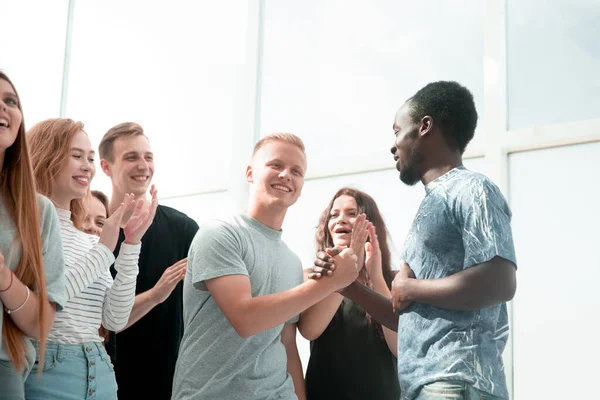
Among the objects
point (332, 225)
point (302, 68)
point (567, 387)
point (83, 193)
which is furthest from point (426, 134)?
point (302, 68)

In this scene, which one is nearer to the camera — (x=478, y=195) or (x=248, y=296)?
(x=478, y=195)

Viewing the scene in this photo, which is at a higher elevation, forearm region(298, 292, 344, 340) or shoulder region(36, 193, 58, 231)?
shoulder region(36, 193, 58, 231)

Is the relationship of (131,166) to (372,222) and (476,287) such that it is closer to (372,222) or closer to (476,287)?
(372,222)

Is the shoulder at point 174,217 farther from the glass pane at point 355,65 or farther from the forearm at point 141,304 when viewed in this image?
the glass pane at point 355,65

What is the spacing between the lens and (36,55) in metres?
5.07

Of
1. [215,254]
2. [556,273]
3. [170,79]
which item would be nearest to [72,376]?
[215,254]

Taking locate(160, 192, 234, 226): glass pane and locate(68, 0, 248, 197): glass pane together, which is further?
locate(68, 0, 248, 197): glass pane

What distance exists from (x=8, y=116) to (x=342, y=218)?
1286 millimetres

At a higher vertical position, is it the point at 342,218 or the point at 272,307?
the point at 342,218

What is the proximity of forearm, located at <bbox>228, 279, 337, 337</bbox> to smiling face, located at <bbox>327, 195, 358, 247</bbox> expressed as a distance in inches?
27.0

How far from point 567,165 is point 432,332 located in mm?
1559

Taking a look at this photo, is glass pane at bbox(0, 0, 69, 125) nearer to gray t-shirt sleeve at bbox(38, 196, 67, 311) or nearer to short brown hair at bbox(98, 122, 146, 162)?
short brown hair at bbox(98, 122, 146, 162)

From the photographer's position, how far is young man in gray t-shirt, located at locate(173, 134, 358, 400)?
6.29 ft

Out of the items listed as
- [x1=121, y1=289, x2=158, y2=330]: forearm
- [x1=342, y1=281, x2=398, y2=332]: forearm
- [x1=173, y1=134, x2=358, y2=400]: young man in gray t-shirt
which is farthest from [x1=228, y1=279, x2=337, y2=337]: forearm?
[x1=121, y1=289, x2=158, y2=330]: forearm
